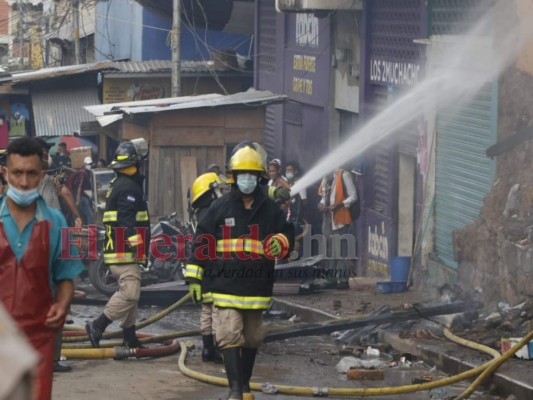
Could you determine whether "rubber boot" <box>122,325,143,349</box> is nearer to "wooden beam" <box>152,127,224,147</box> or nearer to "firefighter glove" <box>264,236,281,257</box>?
"firefighter glove" <box>264,236,281,257</box>

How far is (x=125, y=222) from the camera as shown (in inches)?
383

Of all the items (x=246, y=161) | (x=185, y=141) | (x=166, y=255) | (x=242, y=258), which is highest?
(x=185, y=141)

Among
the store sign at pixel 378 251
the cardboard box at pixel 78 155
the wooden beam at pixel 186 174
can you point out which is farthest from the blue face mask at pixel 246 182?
the cardboard box at pixel 78 155

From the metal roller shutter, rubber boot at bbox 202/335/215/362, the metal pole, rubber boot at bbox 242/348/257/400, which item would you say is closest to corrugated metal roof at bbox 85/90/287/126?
the metal roller shutter

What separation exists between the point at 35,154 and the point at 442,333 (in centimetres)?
561

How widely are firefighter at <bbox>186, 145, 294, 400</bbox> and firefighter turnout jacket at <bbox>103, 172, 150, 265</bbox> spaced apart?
2.14 meters

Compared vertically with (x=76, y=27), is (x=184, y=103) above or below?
below

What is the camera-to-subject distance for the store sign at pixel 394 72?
14811mm

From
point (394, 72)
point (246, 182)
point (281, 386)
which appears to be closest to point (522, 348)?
point (281, 386)

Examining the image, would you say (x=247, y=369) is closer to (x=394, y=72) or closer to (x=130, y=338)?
(x=130, y=338)

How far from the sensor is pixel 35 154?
5.34m

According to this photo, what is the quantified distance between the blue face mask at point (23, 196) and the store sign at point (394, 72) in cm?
974

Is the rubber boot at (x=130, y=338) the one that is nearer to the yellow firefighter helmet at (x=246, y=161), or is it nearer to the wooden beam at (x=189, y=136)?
the yellow firefighter helmet at (x=246, y=161)

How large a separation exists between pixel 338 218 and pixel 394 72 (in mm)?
2253
